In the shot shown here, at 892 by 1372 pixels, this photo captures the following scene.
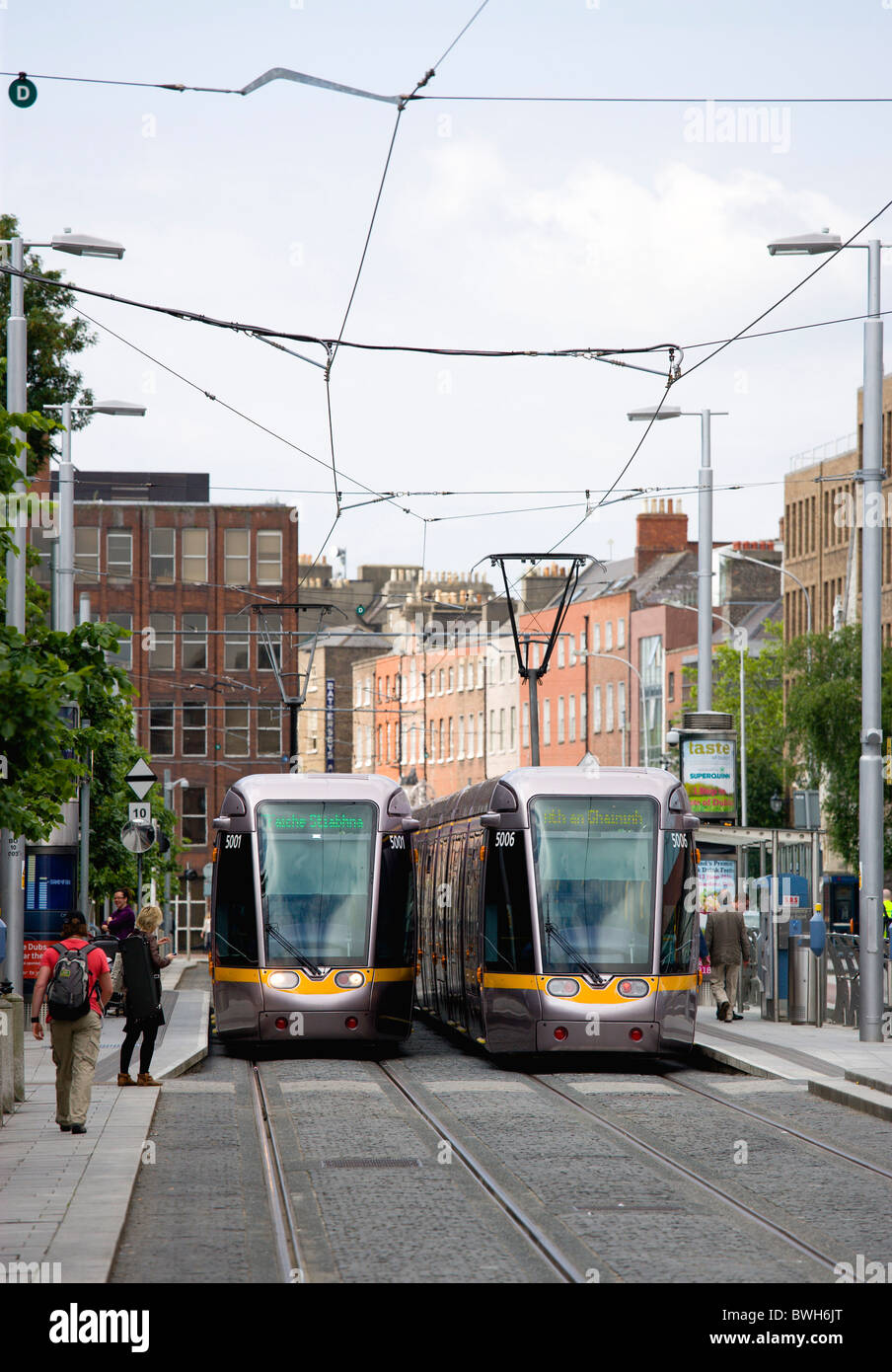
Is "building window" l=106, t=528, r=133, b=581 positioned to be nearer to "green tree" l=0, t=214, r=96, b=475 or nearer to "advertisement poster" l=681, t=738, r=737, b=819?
"green tree" l=0, t=214, r=96, b=475

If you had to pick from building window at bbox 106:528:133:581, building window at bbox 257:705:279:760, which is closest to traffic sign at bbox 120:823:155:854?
building window at bbox 257:705:279:760

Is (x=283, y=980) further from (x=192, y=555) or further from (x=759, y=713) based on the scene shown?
(x=192, y=555)

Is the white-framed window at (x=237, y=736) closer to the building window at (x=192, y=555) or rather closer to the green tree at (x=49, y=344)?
the building window at (x=192, y=555)

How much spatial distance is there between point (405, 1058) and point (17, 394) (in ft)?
26.8

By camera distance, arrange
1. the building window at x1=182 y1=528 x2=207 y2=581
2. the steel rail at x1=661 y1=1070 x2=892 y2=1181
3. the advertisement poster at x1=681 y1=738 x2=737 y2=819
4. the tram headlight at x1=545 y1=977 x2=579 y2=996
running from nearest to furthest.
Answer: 1. the steel rail at x1=661 y1=1070 x2=892 y2=1181
2. the tram headlight at x1=545 y1=977 x2=579 y2=996
3. the advertisement poster at x1=681 y1=738 x2=737 y2=819
4. the building window at x1=182 y1=528 x2=207 y2=581

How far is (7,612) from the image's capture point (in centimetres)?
2177

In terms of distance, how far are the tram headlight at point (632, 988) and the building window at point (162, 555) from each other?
7680 cm

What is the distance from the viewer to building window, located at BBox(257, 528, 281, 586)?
318 feet

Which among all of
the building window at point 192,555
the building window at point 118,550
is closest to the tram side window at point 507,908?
the building window at point 192,555

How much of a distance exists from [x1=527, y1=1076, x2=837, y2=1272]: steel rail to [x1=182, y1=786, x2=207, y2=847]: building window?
77921 millimetres

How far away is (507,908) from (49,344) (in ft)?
58.8

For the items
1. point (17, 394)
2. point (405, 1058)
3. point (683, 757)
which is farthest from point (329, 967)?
point (683, 757)

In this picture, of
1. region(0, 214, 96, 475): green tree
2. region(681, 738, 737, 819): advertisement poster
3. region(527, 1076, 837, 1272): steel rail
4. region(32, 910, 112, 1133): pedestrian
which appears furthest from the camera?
region(0, 214, 96, 475): green tree

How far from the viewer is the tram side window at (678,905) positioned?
2162cm
